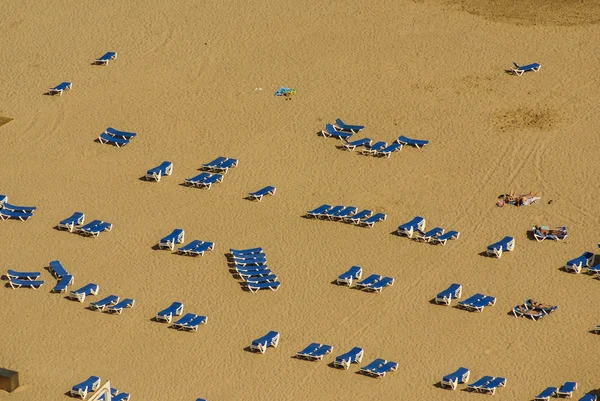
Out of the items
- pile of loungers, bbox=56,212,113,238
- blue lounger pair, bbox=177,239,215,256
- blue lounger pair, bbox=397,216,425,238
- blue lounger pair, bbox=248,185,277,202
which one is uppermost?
blue lounger pair, bbox=248,185,277,202

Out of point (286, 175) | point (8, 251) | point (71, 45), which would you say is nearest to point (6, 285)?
point (8, 251)

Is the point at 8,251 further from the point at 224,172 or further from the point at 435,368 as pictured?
the point at 435,368

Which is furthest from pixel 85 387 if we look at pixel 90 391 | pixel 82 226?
pixel 82 226

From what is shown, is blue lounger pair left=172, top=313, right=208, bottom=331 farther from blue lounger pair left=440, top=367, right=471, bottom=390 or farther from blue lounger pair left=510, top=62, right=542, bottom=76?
blue lounger pair left=510, top=62, right=542, bottom=76

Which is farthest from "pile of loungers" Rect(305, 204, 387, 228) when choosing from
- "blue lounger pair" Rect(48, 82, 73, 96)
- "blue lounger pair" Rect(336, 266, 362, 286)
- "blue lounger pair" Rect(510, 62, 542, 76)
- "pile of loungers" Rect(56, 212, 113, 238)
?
"blue lounger pair" Rect(48, 82, 73, 96)

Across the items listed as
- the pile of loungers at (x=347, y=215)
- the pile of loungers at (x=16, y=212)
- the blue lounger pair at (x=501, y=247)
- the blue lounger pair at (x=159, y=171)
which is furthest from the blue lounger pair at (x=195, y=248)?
the blue lounger pair at (x=501, y=247)

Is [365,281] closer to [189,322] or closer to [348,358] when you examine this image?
[348,358]
